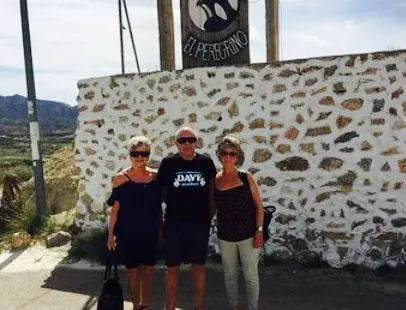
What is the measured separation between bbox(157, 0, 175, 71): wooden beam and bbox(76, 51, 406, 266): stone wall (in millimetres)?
606

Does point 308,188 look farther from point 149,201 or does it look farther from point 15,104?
point 15,104

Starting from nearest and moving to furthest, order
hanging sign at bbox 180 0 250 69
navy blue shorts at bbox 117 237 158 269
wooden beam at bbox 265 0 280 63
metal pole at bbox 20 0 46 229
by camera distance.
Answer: navy blue shorts at bbox 117 237 158 269, hanging sign at bbox 180 0 250 69, metal pole at bbox 20 0 46 229, wooden beam at bbox 265 0 280 63

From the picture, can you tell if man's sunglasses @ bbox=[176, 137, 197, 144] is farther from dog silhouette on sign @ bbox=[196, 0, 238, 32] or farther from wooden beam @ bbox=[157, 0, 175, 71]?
wooden beam @ bbox=[157, 0, 175, 71]

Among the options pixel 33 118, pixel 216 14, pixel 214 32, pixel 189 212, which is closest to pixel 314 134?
pixel 214 32

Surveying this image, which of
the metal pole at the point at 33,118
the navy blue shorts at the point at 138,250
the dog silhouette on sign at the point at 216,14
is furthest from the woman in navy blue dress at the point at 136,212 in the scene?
the metal pole at the point at 33,118

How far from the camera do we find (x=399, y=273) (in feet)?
20.3

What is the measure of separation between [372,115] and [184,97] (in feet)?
7.49

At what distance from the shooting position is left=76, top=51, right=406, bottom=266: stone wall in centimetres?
623

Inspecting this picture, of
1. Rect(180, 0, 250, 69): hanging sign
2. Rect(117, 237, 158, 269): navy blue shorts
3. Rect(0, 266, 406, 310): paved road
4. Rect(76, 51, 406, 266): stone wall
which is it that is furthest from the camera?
Rect(180, 0, 250, 69): hanging sign

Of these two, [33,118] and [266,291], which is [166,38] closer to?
[33,118]

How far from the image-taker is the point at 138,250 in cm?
504

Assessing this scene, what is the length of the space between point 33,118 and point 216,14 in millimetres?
3290

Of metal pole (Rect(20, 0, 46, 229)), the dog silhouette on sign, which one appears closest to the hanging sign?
the dog silhouette on sign

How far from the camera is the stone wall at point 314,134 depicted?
6227 millimetres
